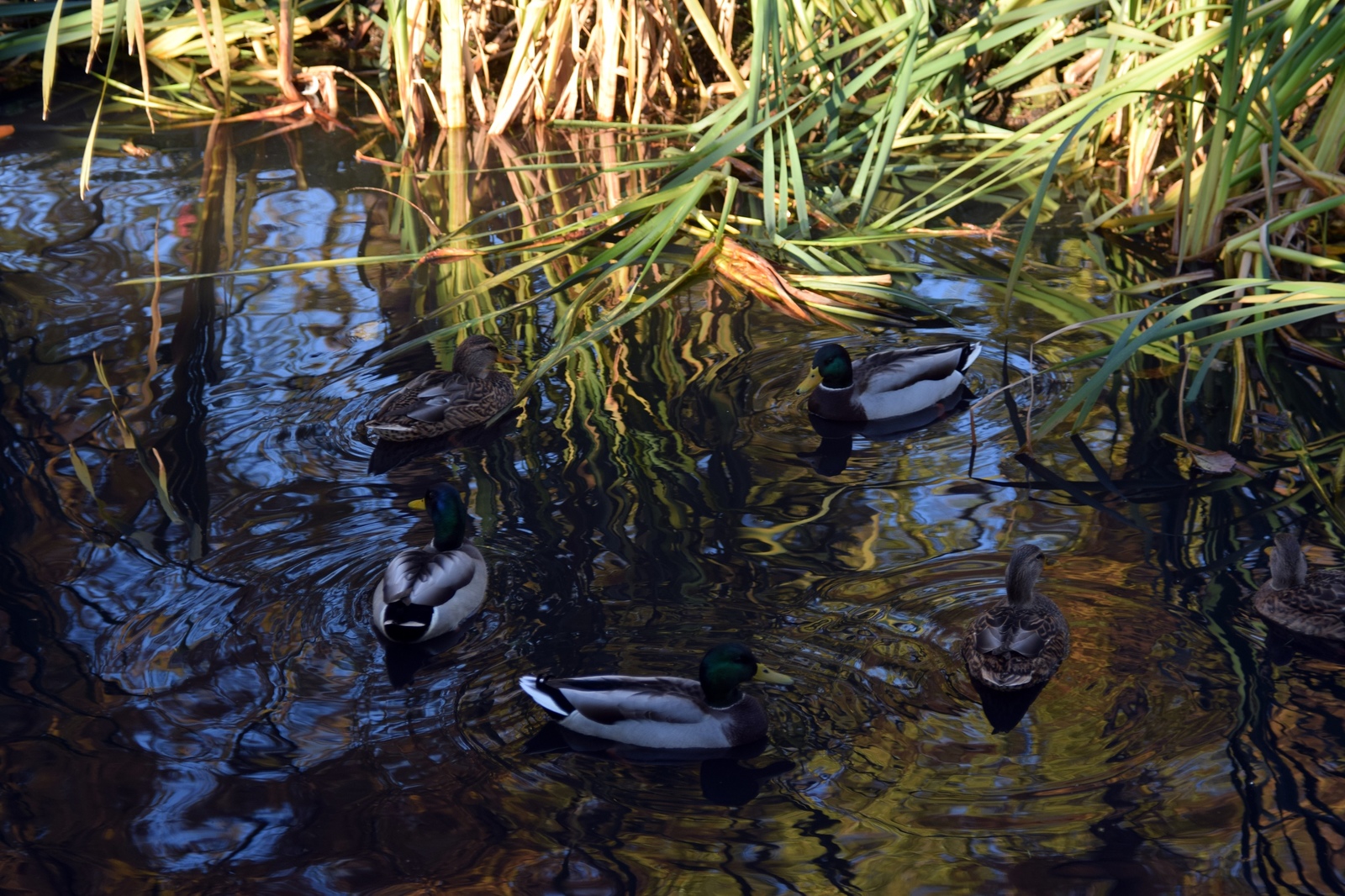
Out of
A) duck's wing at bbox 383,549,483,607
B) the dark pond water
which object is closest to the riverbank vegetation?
the dark pond water

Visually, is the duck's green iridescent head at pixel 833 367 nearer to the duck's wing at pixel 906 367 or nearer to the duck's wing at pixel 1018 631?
the duck's wing at pixel 906 367

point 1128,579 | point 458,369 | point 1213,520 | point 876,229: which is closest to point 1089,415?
point 1213,520

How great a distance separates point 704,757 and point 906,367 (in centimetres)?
244

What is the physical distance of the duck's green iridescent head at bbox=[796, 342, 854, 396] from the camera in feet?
18.4

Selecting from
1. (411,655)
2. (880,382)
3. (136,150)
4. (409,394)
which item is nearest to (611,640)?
(411,655)

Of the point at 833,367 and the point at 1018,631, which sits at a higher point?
the point at 833,367

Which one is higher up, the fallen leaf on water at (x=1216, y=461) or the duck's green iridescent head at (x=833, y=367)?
the duck's green iridescent head at (x=833, y=367)

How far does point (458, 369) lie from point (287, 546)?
141cm

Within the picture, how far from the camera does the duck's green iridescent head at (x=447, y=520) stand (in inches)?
173

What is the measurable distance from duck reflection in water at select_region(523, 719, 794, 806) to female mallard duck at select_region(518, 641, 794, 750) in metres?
0.02

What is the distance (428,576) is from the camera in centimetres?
408

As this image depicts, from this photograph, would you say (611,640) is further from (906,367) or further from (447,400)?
(906,367)

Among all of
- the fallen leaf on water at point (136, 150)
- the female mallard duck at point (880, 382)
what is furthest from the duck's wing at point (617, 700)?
the fallen leaf on water at point (136, 150)

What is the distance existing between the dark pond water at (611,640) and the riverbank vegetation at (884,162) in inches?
15.7
